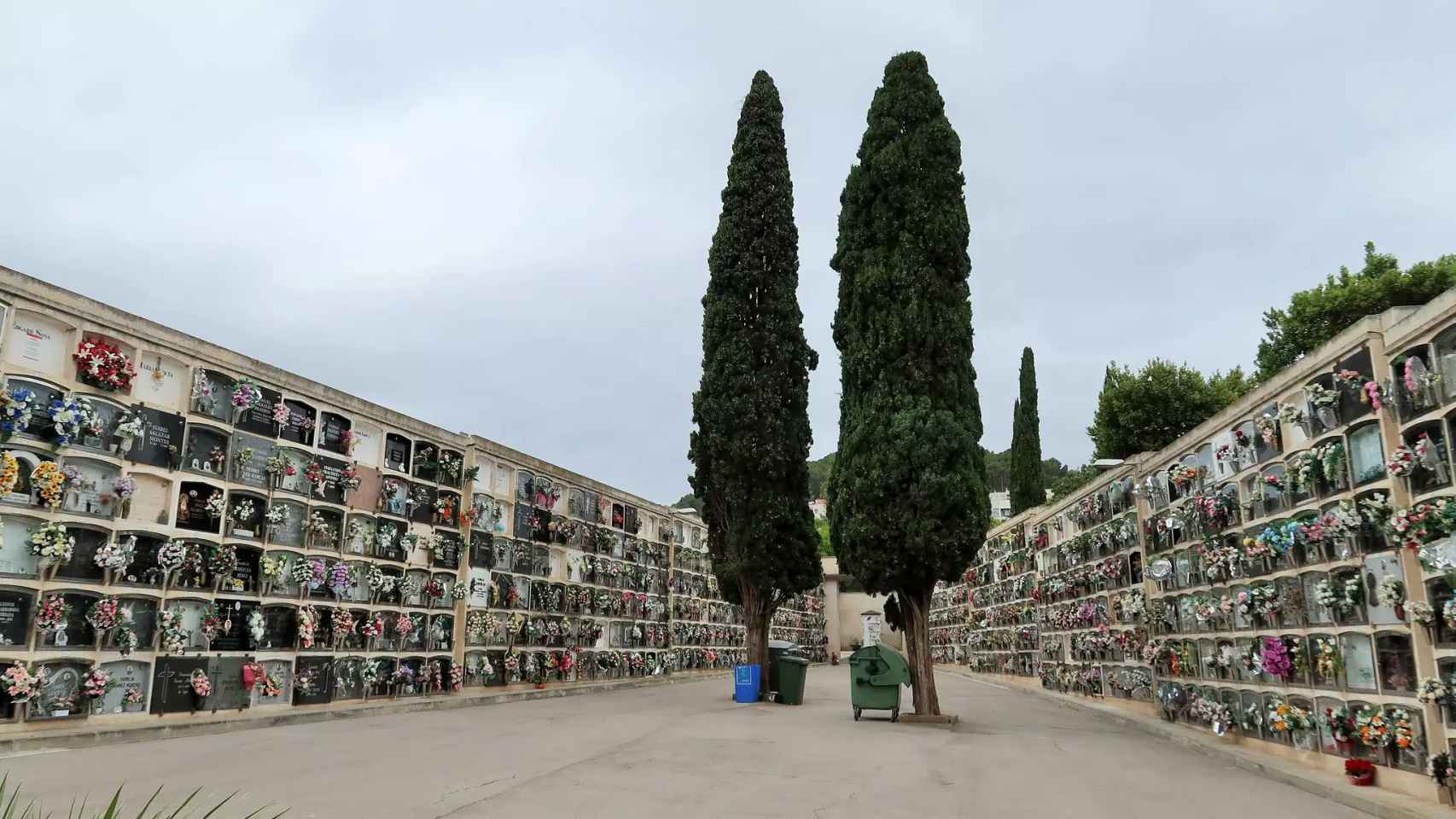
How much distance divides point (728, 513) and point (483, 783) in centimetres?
1190

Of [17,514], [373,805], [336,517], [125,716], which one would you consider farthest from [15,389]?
[373,805]

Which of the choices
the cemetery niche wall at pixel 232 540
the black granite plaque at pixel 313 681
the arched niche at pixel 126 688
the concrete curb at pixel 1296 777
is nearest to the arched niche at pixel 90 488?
the cemetery niche wall at pixel 232 540

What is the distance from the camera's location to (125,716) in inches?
384

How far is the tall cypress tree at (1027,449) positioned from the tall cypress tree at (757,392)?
14.3m

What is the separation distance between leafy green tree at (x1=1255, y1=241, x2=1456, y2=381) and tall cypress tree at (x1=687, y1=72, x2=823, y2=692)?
1259 cm

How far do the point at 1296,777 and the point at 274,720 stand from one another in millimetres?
10926

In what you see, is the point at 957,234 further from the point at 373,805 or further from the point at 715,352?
the point at 373,805

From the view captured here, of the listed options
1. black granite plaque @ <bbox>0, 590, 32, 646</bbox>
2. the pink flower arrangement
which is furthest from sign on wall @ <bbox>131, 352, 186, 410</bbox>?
the pink flower arrangement

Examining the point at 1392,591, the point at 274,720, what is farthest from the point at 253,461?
the point at 1392,591

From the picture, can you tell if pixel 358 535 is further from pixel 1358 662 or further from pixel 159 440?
pixel 1358 662

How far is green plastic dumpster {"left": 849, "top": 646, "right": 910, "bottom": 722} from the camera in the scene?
42.0ft

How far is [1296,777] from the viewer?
26.1 feet

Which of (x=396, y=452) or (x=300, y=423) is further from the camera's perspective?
(x=396, y=452)

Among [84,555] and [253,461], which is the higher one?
[253,461]
